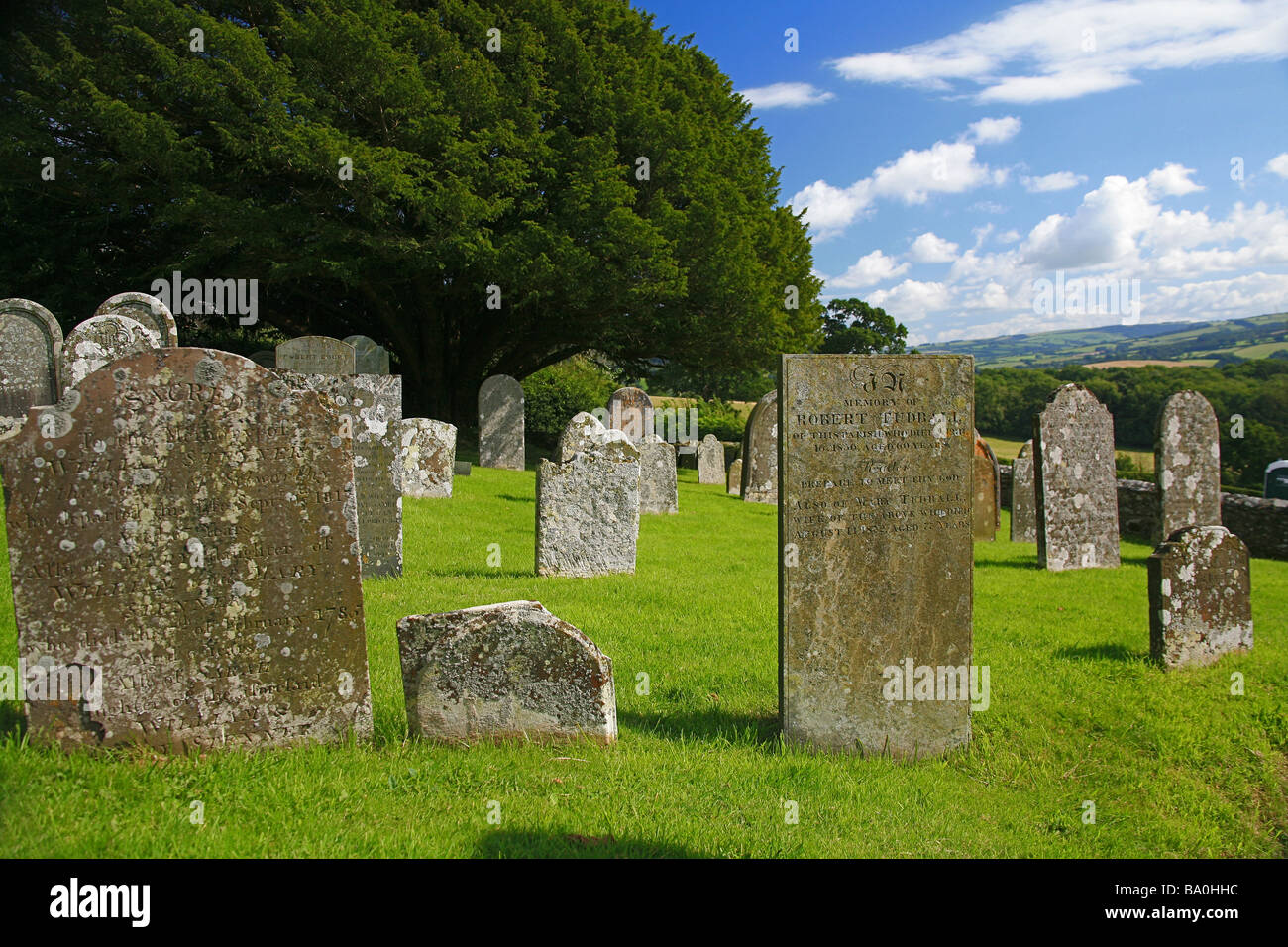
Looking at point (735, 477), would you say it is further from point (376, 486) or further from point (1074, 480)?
point (376, 486)

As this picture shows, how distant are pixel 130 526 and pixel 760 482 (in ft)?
52.7

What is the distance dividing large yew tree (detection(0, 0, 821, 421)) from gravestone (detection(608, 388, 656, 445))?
→ 8.45 feet

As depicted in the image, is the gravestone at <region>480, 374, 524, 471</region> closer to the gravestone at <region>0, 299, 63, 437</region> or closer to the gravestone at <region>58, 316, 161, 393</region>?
the gravestone at <region>0, 299, 63, 437</region>

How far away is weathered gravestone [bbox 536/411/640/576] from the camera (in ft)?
30.1

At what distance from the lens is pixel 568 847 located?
3.34 m

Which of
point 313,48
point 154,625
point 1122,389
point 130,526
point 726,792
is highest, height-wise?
point 313,48

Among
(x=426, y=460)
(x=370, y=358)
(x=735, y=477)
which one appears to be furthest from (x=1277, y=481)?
(x=370, y=358)

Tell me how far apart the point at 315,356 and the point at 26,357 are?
508 cm

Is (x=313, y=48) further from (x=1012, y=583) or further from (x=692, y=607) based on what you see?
(x=1012, y=583)

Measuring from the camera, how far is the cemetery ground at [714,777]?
10.8ft

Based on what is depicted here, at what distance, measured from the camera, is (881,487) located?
486 cm

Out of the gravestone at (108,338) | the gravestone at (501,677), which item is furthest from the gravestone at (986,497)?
the gravestone at (108,338)

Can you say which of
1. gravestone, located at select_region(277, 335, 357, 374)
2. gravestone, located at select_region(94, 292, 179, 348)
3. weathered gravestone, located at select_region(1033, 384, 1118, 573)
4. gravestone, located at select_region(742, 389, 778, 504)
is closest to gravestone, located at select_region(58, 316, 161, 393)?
gravestone, located at select_region(94, 292, 179, 348)

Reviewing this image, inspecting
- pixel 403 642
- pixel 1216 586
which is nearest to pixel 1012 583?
pixel 1216 586
